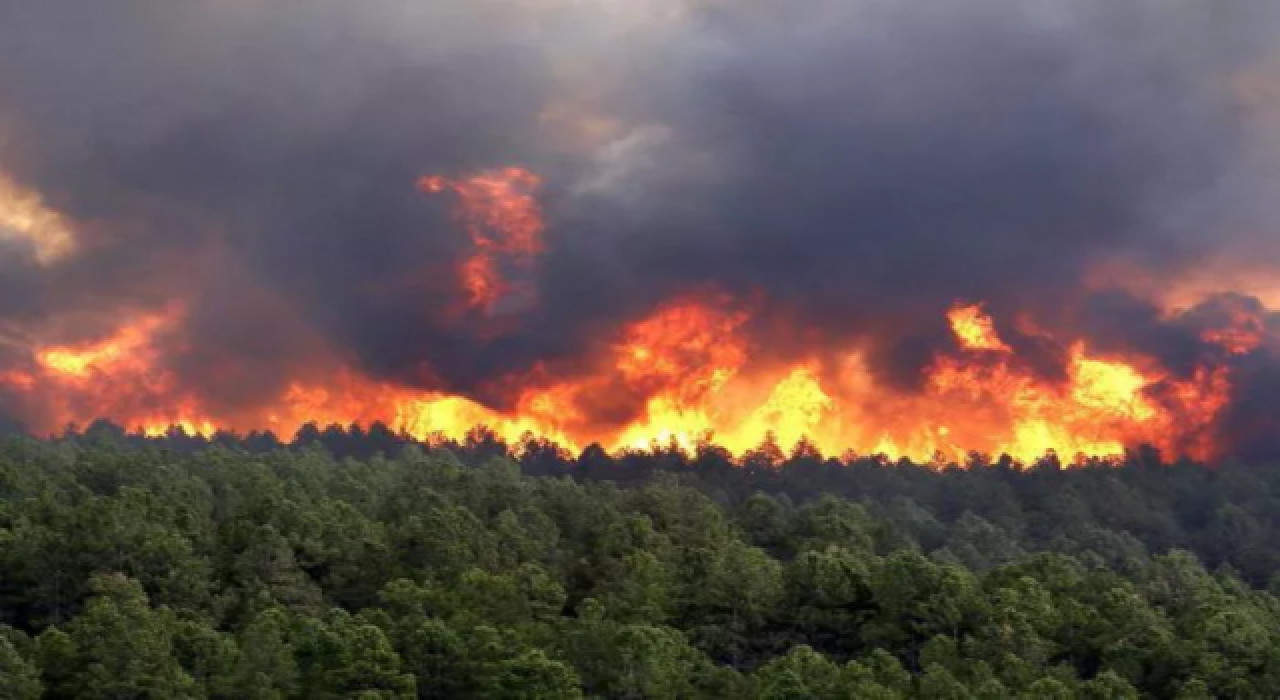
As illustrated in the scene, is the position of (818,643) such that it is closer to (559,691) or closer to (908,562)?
(908,562)

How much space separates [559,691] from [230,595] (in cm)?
3629

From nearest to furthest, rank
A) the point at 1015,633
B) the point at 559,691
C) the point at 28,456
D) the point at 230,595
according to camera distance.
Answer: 1. the point at 559,691
2. the point at 1015,633
3. the point at 230,595
4. the point at 28,456

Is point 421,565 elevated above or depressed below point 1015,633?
above

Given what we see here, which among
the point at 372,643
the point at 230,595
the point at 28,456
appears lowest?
the point at 372,643

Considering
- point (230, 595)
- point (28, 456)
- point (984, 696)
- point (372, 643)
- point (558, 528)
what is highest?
point (28, 456)

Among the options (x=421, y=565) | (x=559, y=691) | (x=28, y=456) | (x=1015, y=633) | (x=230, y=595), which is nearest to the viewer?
(x=559, y=691)

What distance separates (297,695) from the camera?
93562mm

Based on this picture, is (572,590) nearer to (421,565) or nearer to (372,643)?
(421,565)

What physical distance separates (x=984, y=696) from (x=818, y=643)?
28348 mm

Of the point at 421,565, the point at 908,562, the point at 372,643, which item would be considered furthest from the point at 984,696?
the point at 421,565

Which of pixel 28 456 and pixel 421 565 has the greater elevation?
pixel 28 456

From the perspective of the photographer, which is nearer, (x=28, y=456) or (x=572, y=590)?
(x=572, y=590)

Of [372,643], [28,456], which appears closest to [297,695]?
[372,643]

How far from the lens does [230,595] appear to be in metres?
115
